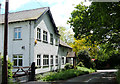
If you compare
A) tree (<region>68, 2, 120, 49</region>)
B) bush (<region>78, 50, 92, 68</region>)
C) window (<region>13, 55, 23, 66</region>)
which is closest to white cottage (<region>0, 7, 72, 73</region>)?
window (<region>13, 55, 23, 66</region>)

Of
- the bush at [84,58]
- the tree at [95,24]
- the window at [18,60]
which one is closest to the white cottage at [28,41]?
the window at [18,60]

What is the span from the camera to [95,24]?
13305 mm

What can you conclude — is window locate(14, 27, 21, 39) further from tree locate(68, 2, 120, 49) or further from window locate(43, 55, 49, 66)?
tree locate(68, 2, 120, 49)

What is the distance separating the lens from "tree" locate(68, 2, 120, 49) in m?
10.8

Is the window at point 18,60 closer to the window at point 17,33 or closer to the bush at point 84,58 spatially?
the window at point 17,33

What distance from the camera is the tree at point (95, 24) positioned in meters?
10.8

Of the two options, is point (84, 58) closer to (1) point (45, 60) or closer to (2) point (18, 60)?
(1) point (45, 60)

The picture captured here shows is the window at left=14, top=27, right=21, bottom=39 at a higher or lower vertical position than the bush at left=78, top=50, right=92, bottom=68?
higher

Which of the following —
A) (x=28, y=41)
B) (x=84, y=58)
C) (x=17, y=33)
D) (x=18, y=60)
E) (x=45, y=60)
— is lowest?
(x=84, y=58)

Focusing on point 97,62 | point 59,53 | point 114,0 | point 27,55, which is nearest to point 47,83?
point 27,55

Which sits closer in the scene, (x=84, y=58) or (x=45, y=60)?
(x=45, y=60)

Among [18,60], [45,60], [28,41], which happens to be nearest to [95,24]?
[28,41]

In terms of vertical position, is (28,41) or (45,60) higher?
(28,41)

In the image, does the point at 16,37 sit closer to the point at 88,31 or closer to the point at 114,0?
the point at 88,31
